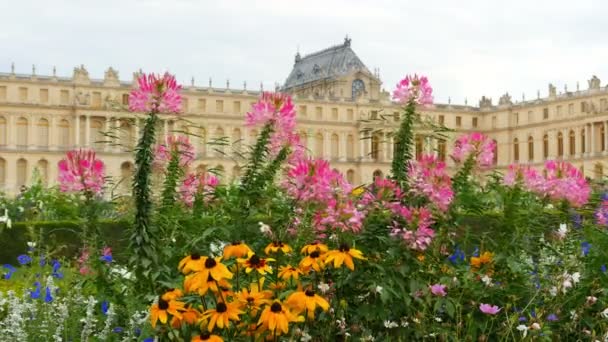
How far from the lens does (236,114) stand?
56.3 meters

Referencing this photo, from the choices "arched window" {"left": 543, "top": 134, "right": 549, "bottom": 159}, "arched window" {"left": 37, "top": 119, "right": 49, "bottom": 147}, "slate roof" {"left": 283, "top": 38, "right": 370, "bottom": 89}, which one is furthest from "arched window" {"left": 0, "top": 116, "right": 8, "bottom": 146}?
"arched window" {"left": 543, "top": 134, "right": 549, "bottom": 159}

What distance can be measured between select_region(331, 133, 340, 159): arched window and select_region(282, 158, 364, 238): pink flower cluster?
177ft

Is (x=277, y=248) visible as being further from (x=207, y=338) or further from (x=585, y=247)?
(x=585, y=247)

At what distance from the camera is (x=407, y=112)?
488 centimetres

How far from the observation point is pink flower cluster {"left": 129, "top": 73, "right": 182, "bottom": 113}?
392 cm

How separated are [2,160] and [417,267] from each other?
160 ft

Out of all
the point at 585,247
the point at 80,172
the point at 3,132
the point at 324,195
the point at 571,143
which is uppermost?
the point at 3,132

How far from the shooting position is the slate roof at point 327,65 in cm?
6391

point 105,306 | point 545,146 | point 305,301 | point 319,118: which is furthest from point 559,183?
point 545,146

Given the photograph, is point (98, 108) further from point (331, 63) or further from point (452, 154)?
point (452, 154)

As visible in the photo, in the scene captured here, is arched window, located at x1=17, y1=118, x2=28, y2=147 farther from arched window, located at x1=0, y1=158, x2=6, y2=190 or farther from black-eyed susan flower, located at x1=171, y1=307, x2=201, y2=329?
black-eyed susan flower, located at x1=171, y1=307, x2=201, y2=329

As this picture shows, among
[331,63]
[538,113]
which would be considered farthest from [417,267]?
[331,63]

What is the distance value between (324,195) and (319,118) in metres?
54.0

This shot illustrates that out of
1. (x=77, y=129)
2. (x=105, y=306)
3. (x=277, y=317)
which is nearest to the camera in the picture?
(x=277, y=317)
